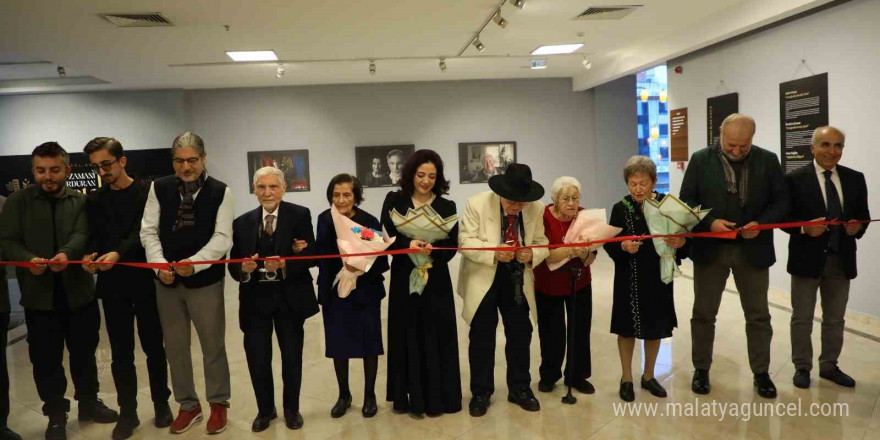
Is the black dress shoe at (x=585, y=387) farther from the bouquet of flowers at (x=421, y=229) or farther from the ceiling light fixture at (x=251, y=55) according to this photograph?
the ceiling light fixture at (x=251, y=55)

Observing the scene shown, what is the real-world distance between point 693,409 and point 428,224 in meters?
2.06

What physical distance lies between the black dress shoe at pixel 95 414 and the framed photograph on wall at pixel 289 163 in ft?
26.9

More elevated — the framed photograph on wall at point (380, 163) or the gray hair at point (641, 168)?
the framed photograph on wall at point (380, 163)

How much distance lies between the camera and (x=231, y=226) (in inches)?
150

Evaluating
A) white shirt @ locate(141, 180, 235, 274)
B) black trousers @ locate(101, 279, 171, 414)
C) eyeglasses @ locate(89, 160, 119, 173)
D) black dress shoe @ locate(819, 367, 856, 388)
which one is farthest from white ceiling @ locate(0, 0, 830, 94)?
black dress shoe @ locate(819, 367, 856, 388)

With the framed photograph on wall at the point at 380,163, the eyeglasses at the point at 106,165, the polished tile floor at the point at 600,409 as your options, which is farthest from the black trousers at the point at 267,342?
the framed photograph on wall at the point at 380,163

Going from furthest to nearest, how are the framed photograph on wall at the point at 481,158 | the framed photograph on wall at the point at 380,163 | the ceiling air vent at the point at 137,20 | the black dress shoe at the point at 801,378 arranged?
the framed photograph on wall at the point at 481,158, the framed photograph on wall at the point at 380,163, the ceiling air vent at the point at 137,20, the black dress shoe at the point at 801,378

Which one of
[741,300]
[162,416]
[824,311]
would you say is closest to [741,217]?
[741,300]

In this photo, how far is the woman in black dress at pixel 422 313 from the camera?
3893 millimetres

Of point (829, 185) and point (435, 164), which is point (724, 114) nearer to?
point (829, 185)

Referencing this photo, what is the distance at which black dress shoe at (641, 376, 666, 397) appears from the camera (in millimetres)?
4230

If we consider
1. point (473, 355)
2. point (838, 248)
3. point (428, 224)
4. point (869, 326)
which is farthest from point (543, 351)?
point (869, 326)

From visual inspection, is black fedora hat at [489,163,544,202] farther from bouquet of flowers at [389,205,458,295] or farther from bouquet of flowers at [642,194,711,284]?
bouquet of flowers at [642,194,711,284]

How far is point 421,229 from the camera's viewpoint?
3717 mm
